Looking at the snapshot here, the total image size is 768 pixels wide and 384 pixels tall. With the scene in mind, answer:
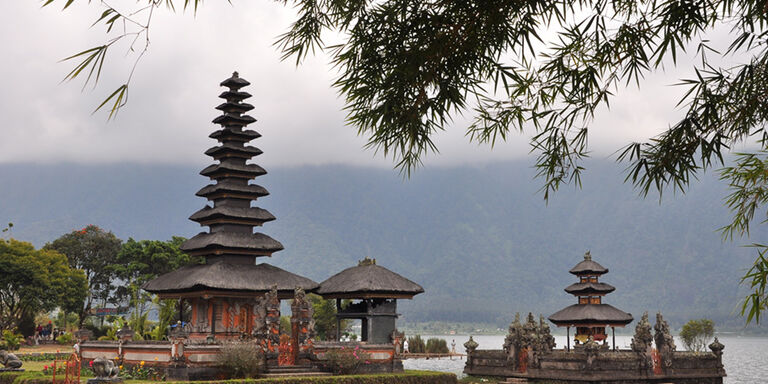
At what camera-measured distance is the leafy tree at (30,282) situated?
2055 inches

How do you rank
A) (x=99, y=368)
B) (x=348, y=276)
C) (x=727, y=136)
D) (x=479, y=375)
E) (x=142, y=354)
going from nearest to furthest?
(x=727, y=136) → (x=99, y=368) → (x=142, y=354) → (x=348, y=276) → (x=479, y=375)

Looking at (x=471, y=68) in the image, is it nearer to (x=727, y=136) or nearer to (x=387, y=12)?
(x=387, y=12)

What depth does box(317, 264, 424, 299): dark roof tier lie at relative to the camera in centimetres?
3381

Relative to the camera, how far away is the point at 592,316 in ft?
136

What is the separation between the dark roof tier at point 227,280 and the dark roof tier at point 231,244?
2.28 ft

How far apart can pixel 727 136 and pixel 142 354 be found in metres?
24.6

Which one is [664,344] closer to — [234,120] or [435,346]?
[234,120]

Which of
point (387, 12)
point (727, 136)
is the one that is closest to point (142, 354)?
point (387, 12)

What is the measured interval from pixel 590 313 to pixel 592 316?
33cm

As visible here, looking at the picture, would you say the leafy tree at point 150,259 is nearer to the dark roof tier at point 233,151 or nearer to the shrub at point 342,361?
the dark roof tier at point 233,151

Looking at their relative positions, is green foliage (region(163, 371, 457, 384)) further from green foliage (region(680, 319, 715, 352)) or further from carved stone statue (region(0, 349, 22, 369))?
green foliage (region(680, 319, 715, 352))

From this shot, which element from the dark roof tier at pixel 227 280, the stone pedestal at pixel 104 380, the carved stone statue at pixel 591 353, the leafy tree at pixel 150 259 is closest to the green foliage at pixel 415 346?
the leafy tree at pixel 150 259

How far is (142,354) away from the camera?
95.4ft

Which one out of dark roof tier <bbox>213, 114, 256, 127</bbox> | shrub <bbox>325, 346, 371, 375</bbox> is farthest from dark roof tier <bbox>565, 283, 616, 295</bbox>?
dark roof tier <bbox>213, 114, 256, 127</bbox>
